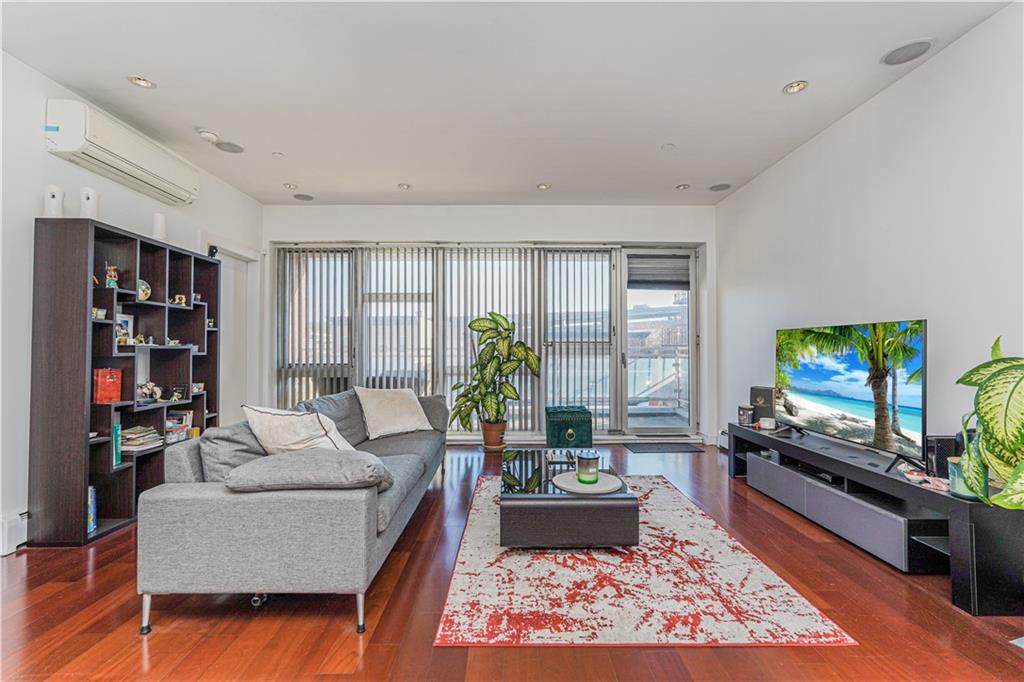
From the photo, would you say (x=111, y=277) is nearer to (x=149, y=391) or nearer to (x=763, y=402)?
(x=149, y=391)

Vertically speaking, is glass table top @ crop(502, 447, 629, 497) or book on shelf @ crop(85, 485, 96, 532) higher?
glass table top @ crop(502, 447, 629, 497)

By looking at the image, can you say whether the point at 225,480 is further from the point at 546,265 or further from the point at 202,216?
the point at 546,265

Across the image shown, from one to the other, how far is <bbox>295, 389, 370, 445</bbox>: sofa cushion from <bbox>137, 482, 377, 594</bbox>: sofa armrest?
1.32 meters

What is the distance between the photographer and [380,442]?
362cm

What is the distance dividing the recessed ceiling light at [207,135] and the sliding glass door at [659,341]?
4.36 meters

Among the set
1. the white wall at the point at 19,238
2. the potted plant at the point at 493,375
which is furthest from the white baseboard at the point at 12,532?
the potted plant at the point at 493,375

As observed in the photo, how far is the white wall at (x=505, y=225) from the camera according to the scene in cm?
558

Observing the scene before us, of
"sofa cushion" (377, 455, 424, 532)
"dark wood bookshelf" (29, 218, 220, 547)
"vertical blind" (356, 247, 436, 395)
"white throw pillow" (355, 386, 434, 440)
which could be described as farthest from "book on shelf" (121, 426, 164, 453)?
"vertical blind" (356, 247, 436, 395)

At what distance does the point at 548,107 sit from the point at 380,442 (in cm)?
267

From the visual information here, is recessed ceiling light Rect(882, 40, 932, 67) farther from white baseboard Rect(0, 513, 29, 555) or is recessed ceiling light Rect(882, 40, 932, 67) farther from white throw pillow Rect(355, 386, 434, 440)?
white baseboard Rect(0, 513, 29, 555)

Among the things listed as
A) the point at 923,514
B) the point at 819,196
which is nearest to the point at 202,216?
the point at 819,196

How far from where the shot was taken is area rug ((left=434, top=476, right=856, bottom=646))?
1855 mm

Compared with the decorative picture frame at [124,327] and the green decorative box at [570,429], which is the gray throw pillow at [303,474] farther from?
the green decorative box at [570,429]

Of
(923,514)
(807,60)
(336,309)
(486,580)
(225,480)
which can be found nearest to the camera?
(225,480)
